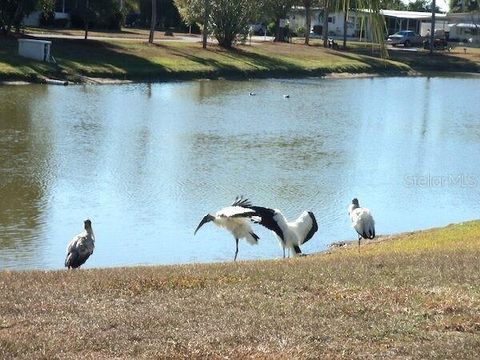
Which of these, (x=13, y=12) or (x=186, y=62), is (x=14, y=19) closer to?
(x=13, y=12)

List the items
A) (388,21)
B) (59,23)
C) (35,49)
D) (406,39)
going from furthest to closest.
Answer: (388,21) → (406,39) → (59,23) → (35,49)

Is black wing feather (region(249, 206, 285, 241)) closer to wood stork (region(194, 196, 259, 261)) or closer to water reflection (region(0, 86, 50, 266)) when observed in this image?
wood stork (region(194, 196, 259, 261))

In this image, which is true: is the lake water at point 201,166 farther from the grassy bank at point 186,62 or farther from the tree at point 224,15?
the tree at point 224,15

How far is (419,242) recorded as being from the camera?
17.8m

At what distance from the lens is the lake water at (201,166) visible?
67.6ft

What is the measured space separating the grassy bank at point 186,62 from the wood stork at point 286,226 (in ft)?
109

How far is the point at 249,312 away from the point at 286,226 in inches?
264

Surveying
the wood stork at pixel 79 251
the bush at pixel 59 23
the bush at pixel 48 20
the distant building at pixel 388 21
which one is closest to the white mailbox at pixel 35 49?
the bush at pixel 48 20

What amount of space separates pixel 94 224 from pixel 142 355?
14135 mm

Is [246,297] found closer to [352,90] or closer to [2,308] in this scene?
[2,308]

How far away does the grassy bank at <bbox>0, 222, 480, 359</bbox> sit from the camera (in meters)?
7.64

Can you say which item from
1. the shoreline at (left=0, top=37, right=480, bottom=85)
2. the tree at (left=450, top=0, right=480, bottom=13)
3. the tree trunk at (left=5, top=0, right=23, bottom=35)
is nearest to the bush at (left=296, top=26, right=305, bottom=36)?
the shoreline at (left=0, top=37, right=480, bottom=85)

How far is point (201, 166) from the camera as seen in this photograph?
3019cm


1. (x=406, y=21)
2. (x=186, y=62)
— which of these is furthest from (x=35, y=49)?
(x=406, y=21)
